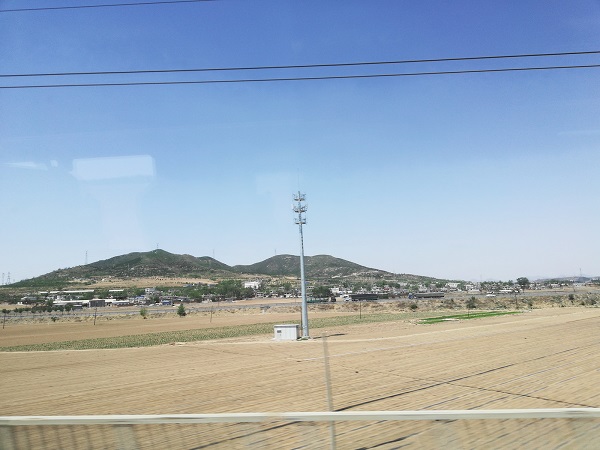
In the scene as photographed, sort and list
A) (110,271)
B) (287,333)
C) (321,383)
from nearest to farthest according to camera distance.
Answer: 1. (321,383)
2. (287,333)
3. (110,271)

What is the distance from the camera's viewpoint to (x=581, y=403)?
916 centimetres

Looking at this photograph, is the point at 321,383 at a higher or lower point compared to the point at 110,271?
lower

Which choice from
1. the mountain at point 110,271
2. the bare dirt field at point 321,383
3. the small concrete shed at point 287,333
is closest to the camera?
the bare dirt field at point 321,383

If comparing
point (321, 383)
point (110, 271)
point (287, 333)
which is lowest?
point (287, 333)

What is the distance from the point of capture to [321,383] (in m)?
12.1

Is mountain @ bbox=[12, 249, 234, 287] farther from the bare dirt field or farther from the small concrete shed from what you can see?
the bare dirt field

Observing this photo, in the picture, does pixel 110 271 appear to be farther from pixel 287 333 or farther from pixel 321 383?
pixel 321 383

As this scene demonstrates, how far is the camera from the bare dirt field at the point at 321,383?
3.97 m

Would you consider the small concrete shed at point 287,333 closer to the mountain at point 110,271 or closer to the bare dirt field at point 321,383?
the bare dirt field at point 321,383

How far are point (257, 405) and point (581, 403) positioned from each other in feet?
23.9

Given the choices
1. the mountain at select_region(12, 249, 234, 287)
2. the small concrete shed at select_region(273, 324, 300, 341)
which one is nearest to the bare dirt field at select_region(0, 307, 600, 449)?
the small concrete shed at select_region(273, 324, 300, 341)

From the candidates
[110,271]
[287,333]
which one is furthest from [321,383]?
[110,271]

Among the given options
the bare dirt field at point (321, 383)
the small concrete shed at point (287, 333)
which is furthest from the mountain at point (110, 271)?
the bare dirt field at point (321, 383)

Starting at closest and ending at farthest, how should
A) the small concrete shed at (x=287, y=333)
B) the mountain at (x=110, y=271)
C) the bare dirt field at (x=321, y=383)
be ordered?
the bare dirt field at (x=321, y=383) < the small concrete shed at (x=287, y=333) < the mountain at (x=110, y=271)
